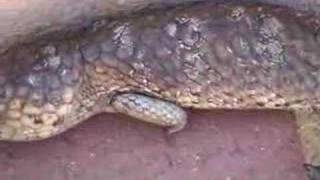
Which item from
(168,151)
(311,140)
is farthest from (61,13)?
(311,140)

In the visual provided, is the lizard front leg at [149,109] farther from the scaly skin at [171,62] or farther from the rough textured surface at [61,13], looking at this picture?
the rough textured surface at [61,13]

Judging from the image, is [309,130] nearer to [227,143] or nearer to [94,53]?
[227,143]

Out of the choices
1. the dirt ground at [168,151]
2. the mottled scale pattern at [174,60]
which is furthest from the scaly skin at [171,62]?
the dirt ground at [168,151]

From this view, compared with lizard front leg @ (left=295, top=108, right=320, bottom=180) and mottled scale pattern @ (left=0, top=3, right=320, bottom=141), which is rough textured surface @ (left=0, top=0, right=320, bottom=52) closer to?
mottled scale pattern @ (left=0, top=3, right=320, bottom=141)

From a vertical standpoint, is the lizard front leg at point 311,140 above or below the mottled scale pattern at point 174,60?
below

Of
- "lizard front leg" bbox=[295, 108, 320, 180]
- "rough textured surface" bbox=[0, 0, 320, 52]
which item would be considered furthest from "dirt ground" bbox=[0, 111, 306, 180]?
"rough textured surface" bbox=[0, 0, 320, 52]

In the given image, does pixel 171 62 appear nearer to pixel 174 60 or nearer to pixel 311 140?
pixel 174 60
